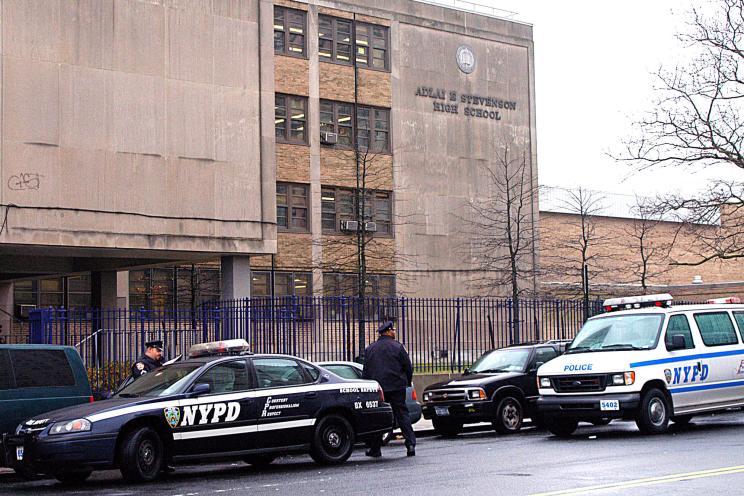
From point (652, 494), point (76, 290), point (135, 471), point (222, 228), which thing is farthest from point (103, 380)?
point (76, 290)

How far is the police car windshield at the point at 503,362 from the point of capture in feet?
66.2

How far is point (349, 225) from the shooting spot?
1660 inches

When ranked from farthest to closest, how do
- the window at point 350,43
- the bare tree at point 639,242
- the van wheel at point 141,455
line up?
the bare tree at point 639,242
the window at point 350,43
the van wheel at point 141,455

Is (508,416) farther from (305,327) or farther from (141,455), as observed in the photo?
(141,455)

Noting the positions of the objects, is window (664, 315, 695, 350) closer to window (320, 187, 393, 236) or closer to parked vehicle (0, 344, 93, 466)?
parked vehicle (0, 344, 93, 466)

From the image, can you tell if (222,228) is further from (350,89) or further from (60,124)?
(350,89)

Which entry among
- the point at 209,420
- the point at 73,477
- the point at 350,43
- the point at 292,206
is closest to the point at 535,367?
the point at 209,420

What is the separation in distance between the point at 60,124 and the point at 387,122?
2208 cm

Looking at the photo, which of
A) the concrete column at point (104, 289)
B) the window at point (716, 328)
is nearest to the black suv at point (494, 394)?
the window at point (716, 328)

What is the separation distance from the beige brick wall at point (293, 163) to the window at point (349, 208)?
122 centimetres

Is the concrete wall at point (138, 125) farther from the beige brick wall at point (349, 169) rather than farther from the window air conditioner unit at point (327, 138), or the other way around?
the beige brick wall at point (349, 169)

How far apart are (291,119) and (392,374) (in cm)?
2661

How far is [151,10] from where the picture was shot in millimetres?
24344

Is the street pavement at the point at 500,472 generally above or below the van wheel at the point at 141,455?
below
